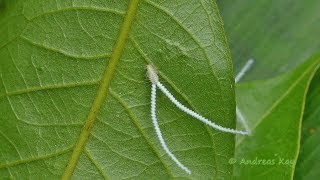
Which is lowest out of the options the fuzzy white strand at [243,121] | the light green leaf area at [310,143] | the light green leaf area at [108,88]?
the light green leaf area at [310,143]

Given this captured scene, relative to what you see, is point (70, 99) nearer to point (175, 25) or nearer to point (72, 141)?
point (72, 141)

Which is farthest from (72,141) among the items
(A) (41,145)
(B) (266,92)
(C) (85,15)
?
(B) (266,92)

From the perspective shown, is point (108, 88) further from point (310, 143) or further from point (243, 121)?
point (310, 143)

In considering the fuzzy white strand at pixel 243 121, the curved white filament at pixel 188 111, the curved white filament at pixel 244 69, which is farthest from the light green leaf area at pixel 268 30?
the curved white filament at pixel 188 111

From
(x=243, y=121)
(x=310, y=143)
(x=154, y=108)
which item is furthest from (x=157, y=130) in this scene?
(x=310, y=143)

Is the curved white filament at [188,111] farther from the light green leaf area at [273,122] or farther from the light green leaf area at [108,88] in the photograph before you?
the light green leaf area at [273,122]

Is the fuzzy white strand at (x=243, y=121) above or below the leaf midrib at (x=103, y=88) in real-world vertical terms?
below

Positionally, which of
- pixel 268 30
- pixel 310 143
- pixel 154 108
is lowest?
pixel 310 143
